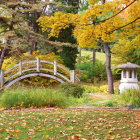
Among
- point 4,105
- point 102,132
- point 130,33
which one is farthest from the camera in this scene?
point 130,33

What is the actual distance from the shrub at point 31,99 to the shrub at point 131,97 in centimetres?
239

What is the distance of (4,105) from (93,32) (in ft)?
13.1

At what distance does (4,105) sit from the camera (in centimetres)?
953

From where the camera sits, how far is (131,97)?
33.0 ft

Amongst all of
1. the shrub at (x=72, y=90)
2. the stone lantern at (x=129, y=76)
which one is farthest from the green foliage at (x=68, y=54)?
the shrub at (x=72, y=90)

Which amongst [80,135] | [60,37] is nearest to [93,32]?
[80,135]

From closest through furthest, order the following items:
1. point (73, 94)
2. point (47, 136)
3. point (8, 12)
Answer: point (47, 136), point (73, 94), point (8, 12)

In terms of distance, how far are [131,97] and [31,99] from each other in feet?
12.0

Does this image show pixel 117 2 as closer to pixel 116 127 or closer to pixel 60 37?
pixel 116 127

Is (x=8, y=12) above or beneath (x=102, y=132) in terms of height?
above

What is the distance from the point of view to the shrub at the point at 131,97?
32.5 ft

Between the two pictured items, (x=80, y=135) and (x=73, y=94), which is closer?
(x=80, y=135)

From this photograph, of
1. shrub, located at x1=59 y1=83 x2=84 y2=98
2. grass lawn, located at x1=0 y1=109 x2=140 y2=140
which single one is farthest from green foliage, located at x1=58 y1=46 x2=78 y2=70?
grass lawn, located at x1=0 y1=109 x2=140 y2=140

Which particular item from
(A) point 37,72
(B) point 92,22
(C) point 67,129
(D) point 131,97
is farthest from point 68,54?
(C) point 67,129
